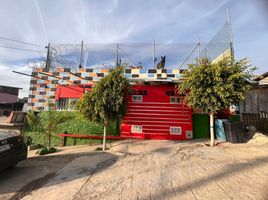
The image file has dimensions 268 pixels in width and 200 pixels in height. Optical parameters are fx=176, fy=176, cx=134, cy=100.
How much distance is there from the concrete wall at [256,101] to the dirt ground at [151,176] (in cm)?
401

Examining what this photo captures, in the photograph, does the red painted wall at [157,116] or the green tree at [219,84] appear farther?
the red painted wall at [157,116]

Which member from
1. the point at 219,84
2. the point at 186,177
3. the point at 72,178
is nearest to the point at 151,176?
the point at 186,177

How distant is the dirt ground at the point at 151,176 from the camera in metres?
3.34

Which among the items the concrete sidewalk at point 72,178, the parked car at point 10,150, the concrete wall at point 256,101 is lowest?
the concrete sidewalk at point 72,178

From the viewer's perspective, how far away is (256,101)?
998 cm

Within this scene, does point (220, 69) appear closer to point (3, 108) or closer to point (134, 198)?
point (134, 198)

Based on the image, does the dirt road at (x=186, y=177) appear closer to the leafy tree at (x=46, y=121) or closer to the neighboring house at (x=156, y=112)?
the neighboring house at (x=156, y=112)

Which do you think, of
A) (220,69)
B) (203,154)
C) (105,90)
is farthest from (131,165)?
(220,69)

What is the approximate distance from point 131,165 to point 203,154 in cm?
248

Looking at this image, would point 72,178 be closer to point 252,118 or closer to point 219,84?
point 219,84

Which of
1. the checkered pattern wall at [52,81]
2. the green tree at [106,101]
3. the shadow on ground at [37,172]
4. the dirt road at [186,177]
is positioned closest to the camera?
the dirt road at [186,177]

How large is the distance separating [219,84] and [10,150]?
270 inches

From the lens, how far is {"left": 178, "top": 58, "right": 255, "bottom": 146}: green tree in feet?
20.9

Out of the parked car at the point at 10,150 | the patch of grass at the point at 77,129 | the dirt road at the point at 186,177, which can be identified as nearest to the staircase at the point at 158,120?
the patch of grass at the point at 77,129
